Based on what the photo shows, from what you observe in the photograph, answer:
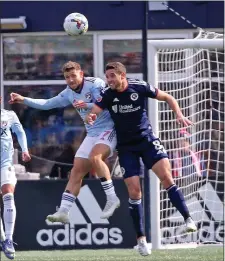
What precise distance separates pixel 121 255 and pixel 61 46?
6868 mm

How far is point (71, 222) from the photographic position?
17.1m

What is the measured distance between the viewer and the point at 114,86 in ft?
43.2

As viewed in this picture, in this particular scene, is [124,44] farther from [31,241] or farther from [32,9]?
[31,241]

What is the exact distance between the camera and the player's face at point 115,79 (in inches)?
516

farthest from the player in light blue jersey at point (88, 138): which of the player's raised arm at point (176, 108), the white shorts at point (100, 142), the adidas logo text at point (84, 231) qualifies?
the adidas logo text at point (84, 231)

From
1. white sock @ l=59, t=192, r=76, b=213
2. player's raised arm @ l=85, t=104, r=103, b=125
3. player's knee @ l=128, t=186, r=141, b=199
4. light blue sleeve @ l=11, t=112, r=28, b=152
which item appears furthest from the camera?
light blue sleeve @ l=11, t=112, r=28, b=152

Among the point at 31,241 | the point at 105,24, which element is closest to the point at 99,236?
the point at 31,241

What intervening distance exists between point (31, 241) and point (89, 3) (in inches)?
214

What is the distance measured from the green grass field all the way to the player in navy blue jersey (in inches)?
31.9

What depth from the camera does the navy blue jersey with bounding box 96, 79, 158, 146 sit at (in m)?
13.2

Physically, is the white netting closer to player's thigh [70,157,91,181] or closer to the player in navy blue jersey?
player's thigh [70,157,91,181]

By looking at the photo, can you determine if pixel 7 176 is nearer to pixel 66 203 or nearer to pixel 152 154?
pixel 66 203

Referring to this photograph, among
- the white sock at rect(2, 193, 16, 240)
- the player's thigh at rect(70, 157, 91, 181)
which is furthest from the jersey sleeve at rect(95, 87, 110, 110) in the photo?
the white sock at rect(2, 193, 16, 240)

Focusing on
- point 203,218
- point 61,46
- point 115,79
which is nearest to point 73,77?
point 115,79
